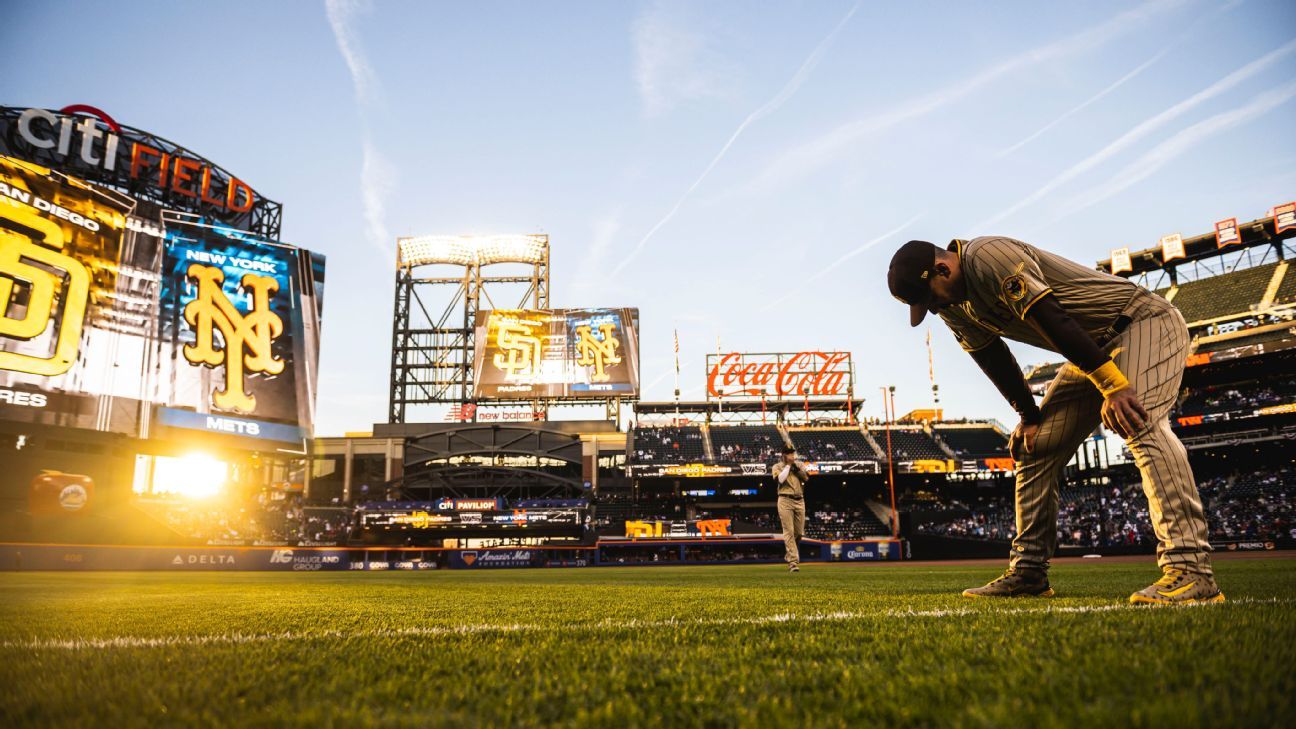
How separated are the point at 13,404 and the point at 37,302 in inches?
99.9

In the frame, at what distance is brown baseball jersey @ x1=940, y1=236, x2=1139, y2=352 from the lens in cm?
341

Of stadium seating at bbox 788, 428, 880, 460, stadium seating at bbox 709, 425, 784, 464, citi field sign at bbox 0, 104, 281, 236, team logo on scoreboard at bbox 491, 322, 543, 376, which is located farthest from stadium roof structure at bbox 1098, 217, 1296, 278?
citi field sign at bbox 0, 104, 281, 236

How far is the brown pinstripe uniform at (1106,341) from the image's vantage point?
3316 mm

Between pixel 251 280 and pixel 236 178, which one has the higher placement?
pixel 236 178

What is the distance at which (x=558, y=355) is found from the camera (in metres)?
42.4

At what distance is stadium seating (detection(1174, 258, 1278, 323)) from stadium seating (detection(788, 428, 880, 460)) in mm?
18947

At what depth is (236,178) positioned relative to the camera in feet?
99.9

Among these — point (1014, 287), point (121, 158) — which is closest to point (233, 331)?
point (121, 158)

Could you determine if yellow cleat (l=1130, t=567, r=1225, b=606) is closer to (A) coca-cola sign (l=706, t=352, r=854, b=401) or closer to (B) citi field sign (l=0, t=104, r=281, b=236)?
(B) citi field sign (l=0, t=104, r=281, b=236)

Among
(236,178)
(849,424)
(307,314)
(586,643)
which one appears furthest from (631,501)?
(586,643)

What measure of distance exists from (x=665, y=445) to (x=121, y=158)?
97.2 feet

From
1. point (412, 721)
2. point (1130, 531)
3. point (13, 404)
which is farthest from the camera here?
point (1130, 531)

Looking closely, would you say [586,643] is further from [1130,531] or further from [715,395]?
[715,395]

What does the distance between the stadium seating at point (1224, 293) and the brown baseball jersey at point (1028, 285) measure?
147 feet
